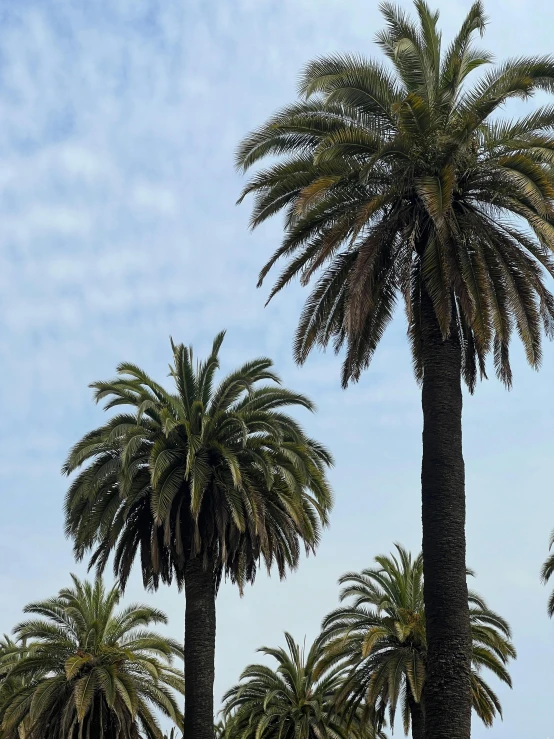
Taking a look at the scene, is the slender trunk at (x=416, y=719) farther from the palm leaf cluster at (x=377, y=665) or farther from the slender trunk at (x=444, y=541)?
the slender trunk at (x=444, y=541)

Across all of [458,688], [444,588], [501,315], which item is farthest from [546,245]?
[458,688]

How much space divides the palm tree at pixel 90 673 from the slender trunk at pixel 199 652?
3931 millimetres

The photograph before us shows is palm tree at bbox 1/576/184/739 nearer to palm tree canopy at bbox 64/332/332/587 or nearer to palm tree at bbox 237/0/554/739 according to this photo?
palm tree canopy at bbox 64/332/332/587

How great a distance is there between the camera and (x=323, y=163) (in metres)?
22.4

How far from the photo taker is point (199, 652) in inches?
1222

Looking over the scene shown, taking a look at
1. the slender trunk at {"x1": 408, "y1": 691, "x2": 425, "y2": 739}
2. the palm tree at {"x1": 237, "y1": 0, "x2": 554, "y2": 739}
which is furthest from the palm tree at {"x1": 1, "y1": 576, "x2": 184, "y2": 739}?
the palm tree at {"x1": 237, "y1": 0, "x2": 554, "y2": 739}

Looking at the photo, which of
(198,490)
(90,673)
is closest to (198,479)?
(198,490)

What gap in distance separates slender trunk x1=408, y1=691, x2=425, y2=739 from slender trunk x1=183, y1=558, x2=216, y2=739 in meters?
8.47

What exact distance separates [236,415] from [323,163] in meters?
11.3

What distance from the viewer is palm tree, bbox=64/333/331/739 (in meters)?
30.9

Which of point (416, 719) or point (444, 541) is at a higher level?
point (416, 719)

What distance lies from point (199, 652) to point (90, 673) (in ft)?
19.2

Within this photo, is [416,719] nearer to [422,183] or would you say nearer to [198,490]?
[198,490]

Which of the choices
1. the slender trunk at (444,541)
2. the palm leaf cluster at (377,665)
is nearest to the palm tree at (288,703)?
the palm leaf cluster at (377,665)
